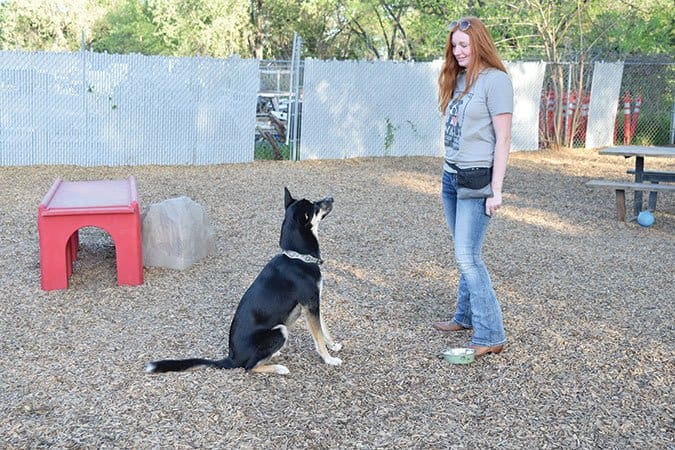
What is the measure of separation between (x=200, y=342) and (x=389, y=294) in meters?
1.70

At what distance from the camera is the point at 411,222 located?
8992 mm

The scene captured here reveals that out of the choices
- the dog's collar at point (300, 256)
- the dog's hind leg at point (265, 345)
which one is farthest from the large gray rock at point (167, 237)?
the dog's hind leg at point (265, 345)

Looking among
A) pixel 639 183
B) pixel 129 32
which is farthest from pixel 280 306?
pixel 129 32

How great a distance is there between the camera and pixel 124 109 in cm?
1340

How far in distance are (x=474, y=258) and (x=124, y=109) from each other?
10.2 meters

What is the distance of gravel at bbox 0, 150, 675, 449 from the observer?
3699mm

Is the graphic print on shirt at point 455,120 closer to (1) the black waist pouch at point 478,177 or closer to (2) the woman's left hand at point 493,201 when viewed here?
(1) the black waist pouch at point 478,177

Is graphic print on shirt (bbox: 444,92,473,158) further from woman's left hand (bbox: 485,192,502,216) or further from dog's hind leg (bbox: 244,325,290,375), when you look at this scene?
dog's hind leg (bbox: 244,325,290,375)

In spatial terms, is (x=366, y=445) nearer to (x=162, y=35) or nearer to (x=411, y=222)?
(x=411, y=222)

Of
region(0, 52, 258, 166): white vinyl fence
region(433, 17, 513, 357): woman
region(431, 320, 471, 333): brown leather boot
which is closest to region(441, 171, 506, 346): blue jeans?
region(433, 17, 513, 357): woman

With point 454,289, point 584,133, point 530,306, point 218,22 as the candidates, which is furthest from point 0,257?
point 218,22

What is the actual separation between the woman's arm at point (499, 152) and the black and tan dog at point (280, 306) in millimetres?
1038

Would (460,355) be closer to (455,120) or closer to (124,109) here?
(455,120)

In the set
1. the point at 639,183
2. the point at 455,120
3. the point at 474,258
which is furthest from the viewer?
the point at 639,183
